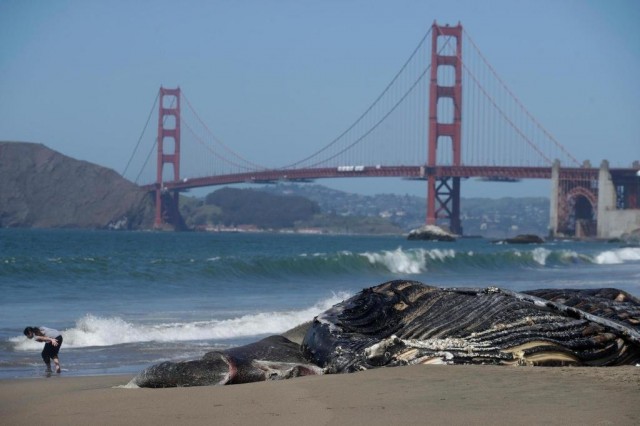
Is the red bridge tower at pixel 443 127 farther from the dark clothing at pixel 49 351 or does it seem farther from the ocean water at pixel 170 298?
the dark clothing at pixel 49 351

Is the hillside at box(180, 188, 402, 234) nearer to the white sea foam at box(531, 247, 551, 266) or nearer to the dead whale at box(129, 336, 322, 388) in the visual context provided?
the white sea foam at box(531, 247, 551, 266)

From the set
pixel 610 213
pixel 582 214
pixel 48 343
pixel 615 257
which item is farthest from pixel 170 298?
pixel 582 214

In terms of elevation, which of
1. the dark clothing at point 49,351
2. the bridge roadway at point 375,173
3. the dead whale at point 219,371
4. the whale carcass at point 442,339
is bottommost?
the dark clothing at point 49,351

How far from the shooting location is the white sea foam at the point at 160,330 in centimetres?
1141

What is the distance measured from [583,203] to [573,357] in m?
79.7

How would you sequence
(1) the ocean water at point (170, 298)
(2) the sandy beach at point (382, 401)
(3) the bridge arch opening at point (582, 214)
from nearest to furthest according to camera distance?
(2) the sandy beach at point (382, 401)
(1) the ocean water at point (170, 298)
(3) the bridge arch opening at point (582, 214)

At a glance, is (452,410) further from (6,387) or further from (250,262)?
(250,262)

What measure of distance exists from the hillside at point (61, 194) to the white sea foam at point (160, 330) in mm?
72881

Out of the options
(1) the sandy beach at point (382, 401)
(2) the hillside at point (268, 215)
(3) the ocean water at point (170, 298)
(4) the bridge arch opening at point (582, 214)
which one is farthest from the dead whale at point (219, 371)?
(2) the hillside at point (268, 215)

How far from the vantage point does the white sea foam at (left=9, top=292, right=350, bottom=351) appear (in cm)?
1141

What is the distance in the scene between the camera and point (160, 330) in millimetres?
12398

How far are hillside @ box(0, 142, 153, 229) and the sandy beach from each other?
7989 cm

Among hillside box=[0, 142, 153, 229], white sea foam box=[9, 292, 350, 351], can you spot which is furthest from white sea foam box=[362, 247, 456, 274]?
hillside box=[0, 142, 153, 229]

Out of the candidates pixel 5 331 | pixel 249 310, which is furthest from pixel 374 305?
pixel 249 310
